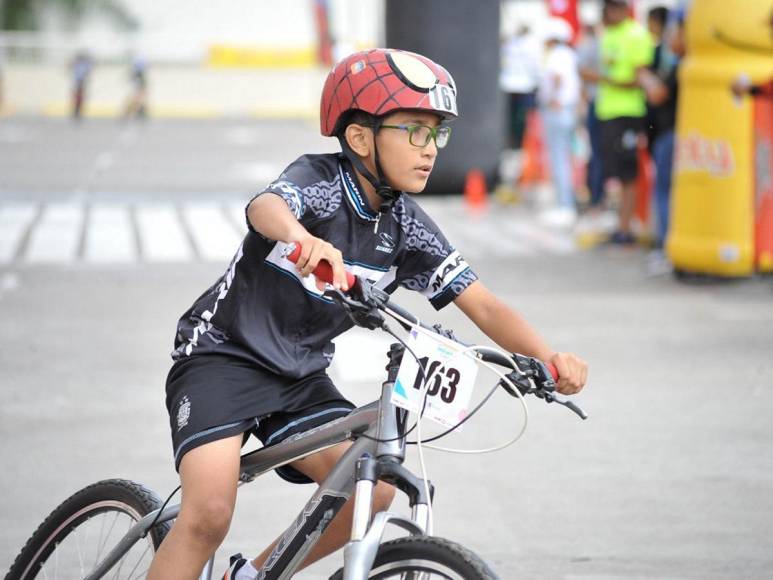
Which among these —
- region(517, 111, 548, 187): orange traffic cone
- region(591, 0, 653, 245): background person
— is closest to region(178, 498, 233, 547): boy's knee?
region(591, 0, 653, 245): background person

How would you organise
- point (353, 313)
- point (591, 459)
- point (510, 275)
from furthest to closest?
point (510, 275) < point (591, 459) < point (353, 313)

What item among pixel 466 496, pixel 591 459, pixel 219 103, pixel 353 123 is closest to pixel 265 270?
pixel 353 123

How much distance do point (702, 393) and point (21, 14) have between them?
41988mm

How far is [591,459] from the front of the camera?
6598 mm

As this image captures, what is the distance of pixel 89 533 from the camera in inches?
158

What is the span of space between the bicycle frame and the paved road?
1.67m

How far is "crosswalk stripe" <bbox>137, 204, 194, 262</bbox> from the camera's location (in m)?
12.7

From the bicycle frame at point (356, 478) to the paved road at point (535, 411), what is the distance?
1674mm

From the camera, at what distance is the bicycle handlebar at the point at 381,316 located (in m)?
3.06

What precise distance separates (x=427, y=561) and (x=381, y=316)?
525 mm

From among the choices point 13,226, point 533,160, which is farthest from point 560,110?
point 13,226

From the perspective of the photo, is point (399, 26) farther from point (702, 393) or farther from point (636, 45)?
point (702, 393)

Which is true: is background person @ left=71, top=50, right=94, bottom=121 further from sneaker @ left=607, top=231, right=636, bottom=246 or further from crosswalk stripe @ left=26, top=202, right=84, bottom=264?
sneaker @ left=607, top=231, right=636, bottom=246

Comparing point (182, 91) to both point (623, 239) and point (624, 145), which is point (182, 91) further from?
point (624, 145)
